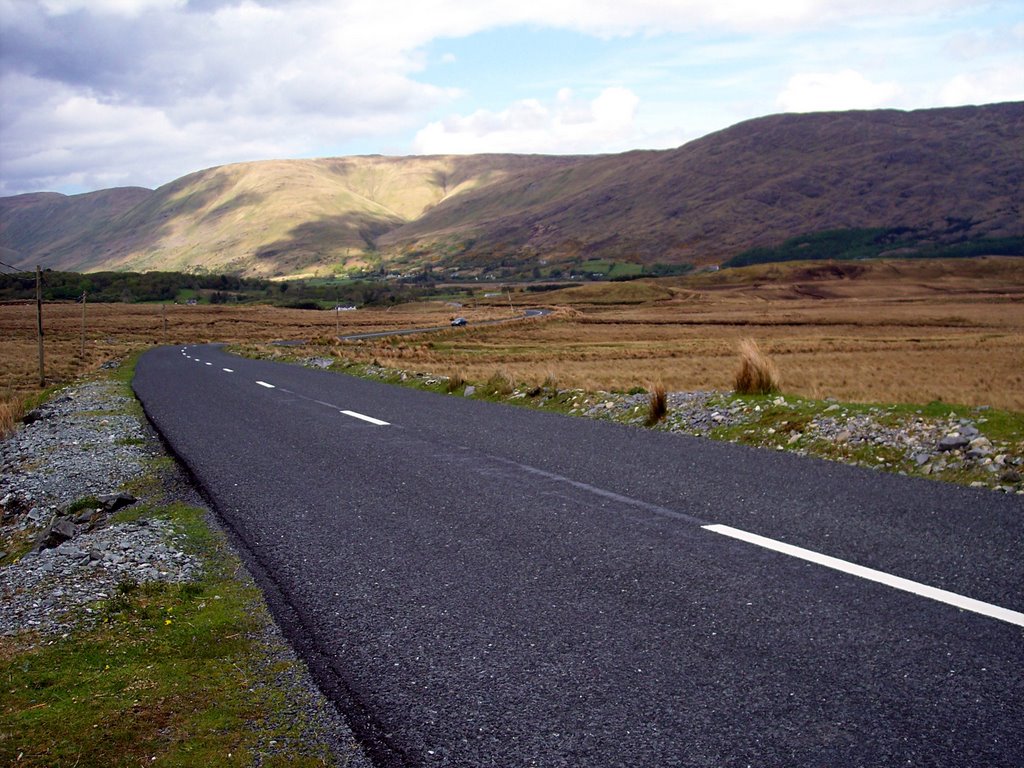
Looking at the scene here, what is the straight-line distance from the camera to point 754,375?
14.6 meters

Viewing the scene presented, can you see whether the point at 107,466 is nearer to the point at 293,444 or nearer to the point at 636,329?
the point at 293,444

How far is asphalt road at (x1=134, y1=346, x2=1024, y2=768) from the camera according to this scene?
139 inches

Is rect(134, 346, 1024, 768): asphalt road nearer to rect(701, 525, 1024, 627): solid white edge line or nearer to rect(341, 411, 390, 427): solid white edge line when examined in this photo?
rect(701, 525, 1024, 627): solid white edge line

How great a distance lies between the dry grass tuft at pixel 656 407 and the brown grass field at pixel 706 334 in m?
3.99

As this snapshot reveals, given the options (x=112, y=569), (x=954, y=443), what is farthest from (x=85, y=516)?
(x=954, y=443)

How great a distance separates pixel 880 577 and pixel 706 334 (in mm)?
65229

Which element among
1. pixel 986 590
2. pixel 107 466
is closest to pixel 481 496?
pixel 986 590

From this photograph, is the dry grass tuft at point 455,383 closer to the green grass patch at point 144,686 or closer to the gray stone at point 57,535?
the gray stone at point 57,535

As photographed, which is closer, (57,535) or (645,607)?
(645,607)

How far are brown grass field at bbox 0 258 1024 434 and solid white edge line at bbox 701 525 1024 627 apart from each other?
437 inches

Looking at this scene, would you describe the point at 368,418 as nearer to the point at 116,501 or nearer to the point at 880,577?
the point at 116,501

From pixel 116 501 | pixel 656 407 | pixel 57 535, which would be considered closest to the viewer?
pixel 57 535

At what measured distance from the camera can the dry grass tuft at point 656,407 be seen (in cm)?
1358

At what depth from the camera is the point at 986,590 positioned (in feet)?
16.5
